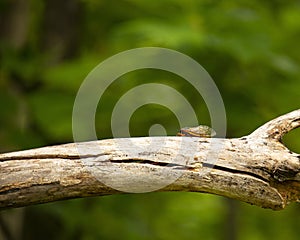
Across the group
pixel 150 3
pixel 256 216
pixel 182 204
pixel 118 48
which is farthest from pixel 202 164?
pixel 256 216

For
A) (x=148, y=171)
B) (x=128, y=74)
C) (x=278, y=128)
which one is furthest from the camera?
(x=128, y=74)

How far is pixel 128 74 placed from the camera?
3.75 meters

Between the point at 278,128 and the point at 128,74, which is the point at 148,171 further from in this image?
the point at 128,74

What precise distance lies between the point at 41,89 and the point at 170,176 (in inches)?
75.9

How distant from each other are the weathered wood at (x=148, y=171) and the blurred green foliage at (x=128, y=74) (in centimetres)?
145

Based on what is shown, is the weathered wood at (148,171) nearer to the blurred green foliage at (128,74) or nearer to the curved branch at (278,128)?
the curved branch at (278,128)

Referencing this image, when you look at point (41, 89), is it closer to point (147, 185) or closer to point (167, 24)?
point (167, 24)

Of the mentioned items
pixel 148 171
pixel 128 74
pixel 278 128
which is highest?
pixel 128 74

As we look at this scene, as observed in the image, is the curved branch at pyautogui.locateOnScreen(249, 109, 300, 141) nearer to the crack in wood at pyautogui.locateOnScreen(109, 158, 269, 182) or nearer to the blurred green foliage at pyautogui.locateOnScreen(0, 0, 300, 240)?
the crack in wood at pyautogui.locateOnScreen(109, 158, 269, 182)

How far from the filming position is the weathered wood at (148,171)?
5.32 feet

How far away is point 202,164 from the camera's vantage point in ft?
5.43

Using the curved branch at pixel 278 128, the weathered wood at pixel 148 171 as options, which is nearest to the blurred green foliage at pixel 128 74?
the curved branch at pixel 278 128

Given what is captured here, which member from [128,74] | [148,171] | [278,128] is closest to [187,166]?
[148,171]

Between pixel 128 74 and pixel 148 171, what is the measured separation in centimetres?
215
